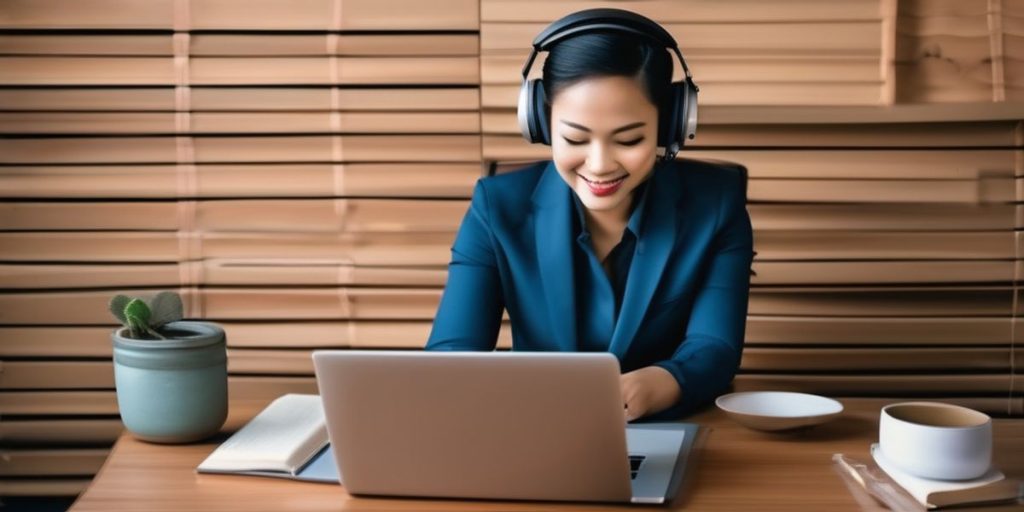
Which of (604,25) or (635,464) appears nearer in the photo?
(635,464)

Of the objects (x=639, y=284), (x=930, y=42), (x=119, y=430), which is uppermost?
(x=930, y=42)

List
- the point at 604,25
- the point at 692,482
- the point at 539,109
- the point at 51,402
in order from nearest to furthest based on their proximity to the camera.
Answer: the point at 692,482 → the point at 604,25 → the point at 539,109 → the point at 51,402

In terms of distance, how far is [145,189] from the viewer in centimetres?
296

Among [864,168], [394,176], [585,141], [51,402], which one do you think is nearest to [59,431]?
[51,402]

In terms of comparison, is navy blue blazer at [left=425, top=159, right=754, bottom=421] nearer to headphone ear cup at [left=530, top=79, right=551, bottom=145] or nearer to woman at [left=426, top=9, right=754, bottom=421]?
woman at [left=426, top=9, right=754, bottom=421]

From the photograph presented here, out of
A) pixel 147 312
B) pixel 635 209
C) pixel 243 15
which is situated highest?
pixel 243 15

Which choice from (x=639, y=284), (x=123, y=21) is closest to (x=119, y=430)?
(x=123, y=21)

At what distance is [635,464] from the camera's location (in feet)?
4.87

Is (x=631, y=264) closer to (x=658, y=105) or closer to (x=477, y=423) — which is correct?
(x=658, y=105)

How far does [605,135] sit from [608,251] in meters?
0.35

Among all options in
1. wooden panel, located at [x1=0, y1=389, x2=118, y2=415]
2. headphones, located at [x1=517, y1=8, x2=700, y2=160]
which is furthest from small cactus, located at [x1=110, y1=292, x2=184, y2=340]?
wooden panel, located at [x1=0, y1=389, x2=118, y2=415]

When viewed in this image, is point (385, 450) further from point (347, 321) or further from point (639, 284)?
point (347, 321)

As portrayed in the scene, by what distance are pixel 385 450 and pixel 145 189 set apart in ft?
6.11

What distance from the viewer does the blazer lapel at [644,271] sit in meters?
2.09
